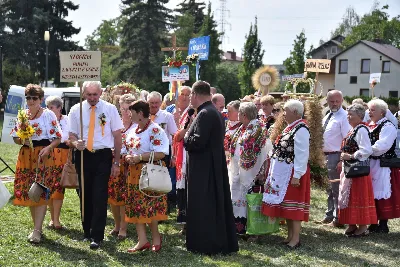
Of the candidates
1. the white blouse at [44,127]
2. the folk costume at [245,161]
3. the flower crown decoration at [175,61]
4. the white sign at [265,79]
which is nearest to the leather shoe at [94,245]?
the white blouse at [44,127]

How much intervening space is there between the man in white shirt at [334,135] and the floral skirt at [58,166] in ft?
A: 12.7

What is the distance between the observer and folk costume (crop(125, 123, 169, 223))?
6574 mm

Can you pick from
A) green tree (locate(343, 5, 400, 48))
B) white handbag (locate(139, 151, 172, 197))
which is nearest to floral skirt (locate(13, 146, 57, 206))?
white handbag (locate(139, 151, 172, 197))

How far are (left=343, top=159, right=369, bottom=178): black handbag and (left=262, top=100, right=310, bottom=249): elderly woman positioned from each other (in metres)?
0.87

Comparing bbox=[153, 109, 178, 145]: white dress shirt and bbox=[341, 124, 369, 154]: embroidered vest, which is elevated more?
bbox=[153, 109, 178, 145]: white dress shirt

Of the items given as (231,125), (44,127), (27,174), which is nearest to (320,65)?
(231,125)

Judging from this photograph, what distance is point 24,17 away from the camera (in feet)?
141

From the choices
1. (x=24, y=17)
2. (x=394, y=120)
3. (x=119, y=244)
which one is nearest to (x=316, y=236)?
(x=394, y=120)

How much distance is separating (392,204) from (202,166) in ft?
11.1

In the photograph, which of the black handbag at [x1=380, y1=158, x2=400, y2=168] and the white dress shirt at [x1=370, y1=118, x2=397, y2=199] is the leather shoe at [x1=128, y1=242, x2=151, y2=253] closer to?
the white dress shirt at [x1=370, y1=118, x2=397, y2=199]

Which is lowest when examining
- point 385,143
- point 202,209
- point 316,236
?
point 316,236

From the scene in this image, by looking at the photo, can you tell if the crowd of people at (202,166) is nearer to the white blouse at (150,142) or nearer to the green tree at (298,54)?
the white blouse at (150,142)

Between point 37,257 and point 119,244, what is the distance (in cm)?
113

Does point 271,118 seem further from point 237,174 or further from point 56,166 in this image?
point 56,166
